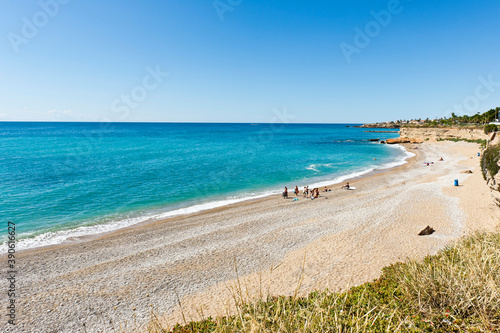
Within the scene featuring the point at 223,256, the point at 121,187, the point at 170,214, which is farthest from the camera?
the point at 121,187

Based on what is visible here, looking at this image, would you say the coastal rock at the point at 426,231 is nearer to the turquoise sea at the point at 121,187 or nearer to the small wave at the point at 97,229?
the turquoise sea at the point at 121,187

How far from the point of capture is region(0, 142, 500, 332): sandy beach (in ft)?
34.0

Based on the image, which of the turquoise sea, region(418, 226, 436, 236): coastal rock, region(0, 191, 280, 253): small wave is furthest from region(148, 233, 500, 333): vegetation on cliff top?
the turquoise sea

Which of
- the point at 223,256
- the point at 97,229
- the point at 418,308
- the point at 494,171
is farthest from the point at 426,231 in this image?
the point at 97,229

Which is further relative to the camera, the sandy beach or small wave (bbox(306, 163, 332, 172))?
small wave (bbox(306, 163, 332, 172))

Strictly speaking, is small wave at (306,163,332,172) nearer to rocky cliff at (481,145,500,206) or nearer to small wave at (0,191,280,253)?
small wave at (0,191,280,253)

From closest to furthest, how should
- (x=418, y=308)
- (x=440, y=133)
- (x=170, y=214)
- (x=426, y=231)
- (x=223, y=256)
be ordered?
(x=418, y=308) → (x=223, y=256) → (x=426, y=231) → (x=170, y=214) → (x=440, y=133)

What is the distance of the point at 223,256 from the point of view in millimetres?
14438

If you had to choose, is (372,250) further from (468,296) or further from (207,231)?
(207,231)

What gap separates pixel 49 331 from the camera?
9.30m

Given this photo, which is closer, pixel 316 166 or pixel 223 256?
pixel 223 256

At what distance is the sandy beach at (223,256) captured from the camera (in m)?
10.4

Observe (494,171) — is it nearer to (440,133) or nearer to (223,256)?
(223,256)

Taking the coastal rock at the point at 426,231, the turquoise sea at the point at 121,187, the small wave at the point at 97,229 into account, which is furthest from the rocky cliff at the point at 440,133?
the small wave at the point at 97,229
